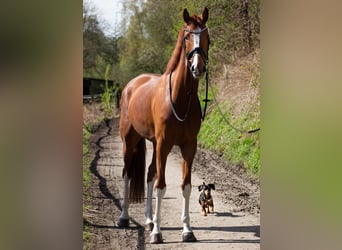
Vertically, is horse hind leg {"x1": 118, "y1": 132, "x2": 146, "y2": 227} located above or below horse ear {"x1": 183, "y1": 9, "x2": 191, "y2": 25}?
below

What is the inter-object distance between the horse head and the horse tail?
45 centimetres

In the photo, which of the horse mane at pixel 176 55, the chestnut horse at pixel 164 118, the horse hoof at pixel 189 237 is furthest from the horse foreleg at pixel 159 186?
the horse mane at pixel 176 55

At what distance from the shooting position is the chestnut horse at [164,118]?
1893 millimetres

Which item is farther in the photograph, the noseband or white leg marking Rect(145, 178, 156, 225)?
white leg marking Rect(145, 178, 156, 225)

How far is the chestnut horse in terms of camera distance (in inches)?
74.5

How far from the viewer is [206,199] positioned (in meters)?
1.99

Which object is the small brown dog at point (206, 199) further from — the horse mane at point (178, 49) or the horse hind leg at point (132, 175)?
the horse mane at point (178, 49)

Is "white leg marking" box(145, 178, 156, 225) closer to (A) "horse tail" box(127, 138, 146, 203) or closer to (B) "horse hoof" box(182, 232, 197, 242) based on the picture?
(A) "horse tail" box(127, 138, 146, 203)

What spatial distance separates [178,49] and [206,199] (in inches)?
26.1

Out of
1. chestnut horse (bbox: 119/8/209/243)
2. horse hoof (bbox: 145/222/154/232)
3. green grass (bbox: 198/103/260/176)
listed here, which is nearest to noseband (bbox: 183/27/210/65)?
chestnut horse (bbox: 119/8/209/243)

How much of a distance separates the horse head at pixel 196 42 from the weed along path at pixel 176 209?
0.38 m

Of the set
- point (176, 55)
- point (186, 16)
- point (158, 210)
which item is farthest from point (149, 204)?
point (186, 16)
